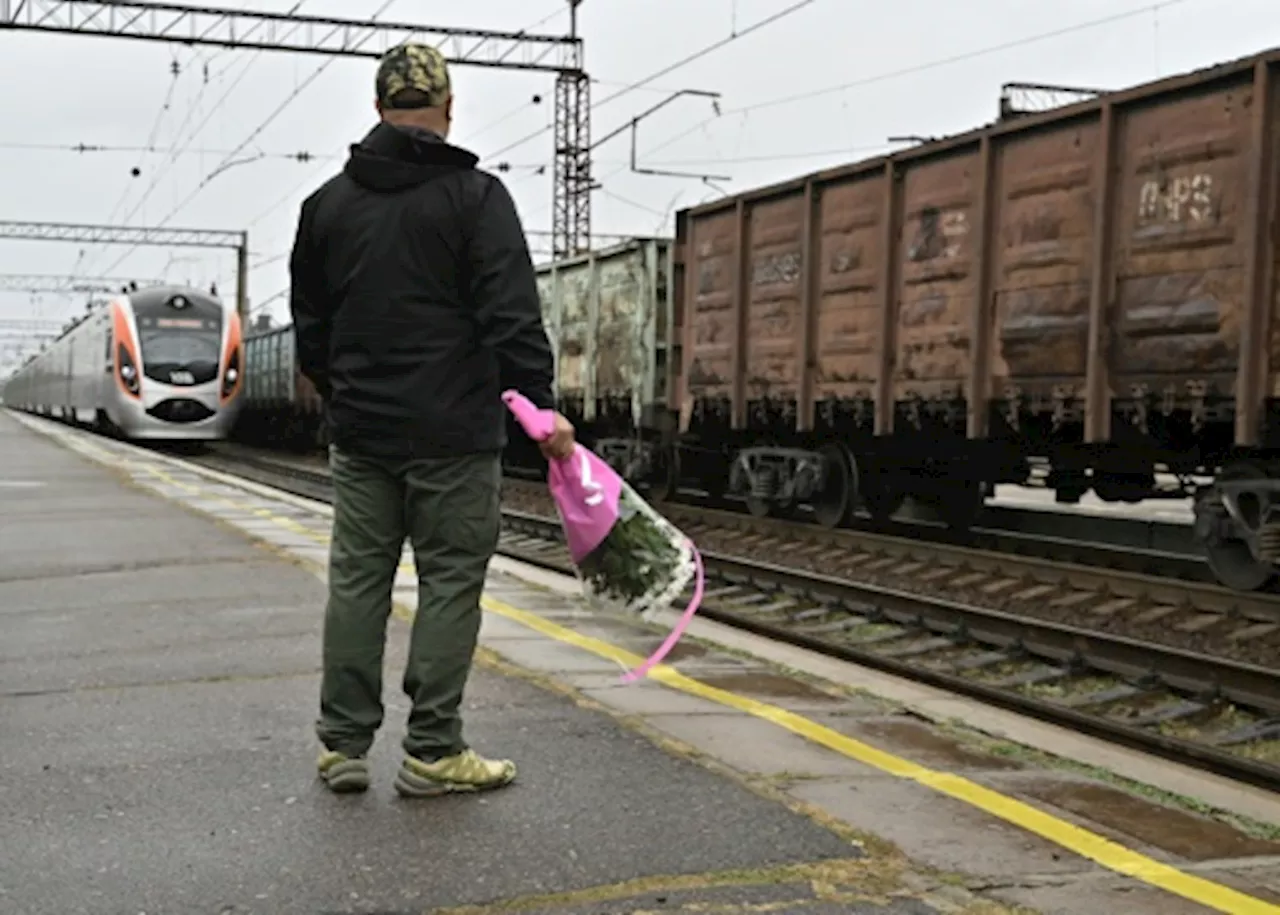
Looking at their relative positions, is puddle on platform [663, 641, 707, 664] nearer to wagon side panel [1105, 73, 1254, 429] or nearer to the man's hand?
the man's hand

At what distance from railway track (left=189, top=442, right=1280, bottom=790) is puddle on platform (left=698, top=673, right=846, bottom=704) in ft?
3.13

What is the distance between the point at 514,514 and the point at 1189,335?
6.96 meters

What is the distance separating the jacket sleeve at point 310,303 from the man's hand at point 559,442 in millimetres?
614

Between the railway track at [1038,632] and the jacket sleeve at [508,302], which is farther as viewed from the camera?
the railway track at [1038,632]

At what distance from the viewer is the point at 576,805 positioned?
3633 millimetres

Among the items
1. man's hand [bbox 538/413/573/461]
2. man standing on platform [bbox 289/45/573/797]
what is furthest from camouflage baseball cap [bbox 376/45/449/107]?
man's hand [bbox 538/413/573/461]

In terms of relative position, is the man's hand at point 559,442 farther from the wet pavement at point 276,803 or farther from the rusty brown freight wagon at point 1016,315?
the rusty brown freight wagon at point 1016,315

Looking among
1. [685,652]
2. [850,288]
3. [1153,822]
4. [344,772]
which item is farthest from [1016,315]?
[344,772]

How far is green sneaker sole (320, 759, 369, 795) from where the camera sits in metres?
3.69

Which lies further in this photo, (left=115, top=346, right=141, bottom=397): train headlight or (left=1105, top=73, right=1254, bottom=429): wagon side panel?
(left=115, top=346, right=141, bottom=397): train headlight

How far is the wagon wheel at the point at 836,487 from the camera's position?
1255 cm

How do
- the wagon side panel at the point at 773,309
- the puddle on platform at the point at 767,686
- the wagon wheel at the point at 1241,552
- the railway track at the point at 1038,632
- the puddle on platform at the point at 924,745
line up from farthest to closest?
the wagon side panel at the point at 773,309 → the wagon wheel at the point at 1241,552 → the railway track at the point at 1038,632 → the puddle on platform at the point at 767,686 → the puddle on platform at the point at 924,745

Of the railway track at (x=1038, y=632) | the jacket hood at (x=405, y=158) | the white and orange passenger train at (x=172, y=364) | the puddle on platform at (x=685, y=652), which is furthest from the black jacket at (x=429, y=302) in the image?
the white and orange passenger train at (x=172, y=364)

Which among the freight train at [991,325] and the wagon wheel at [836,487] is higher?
the freight train at [991,325]
